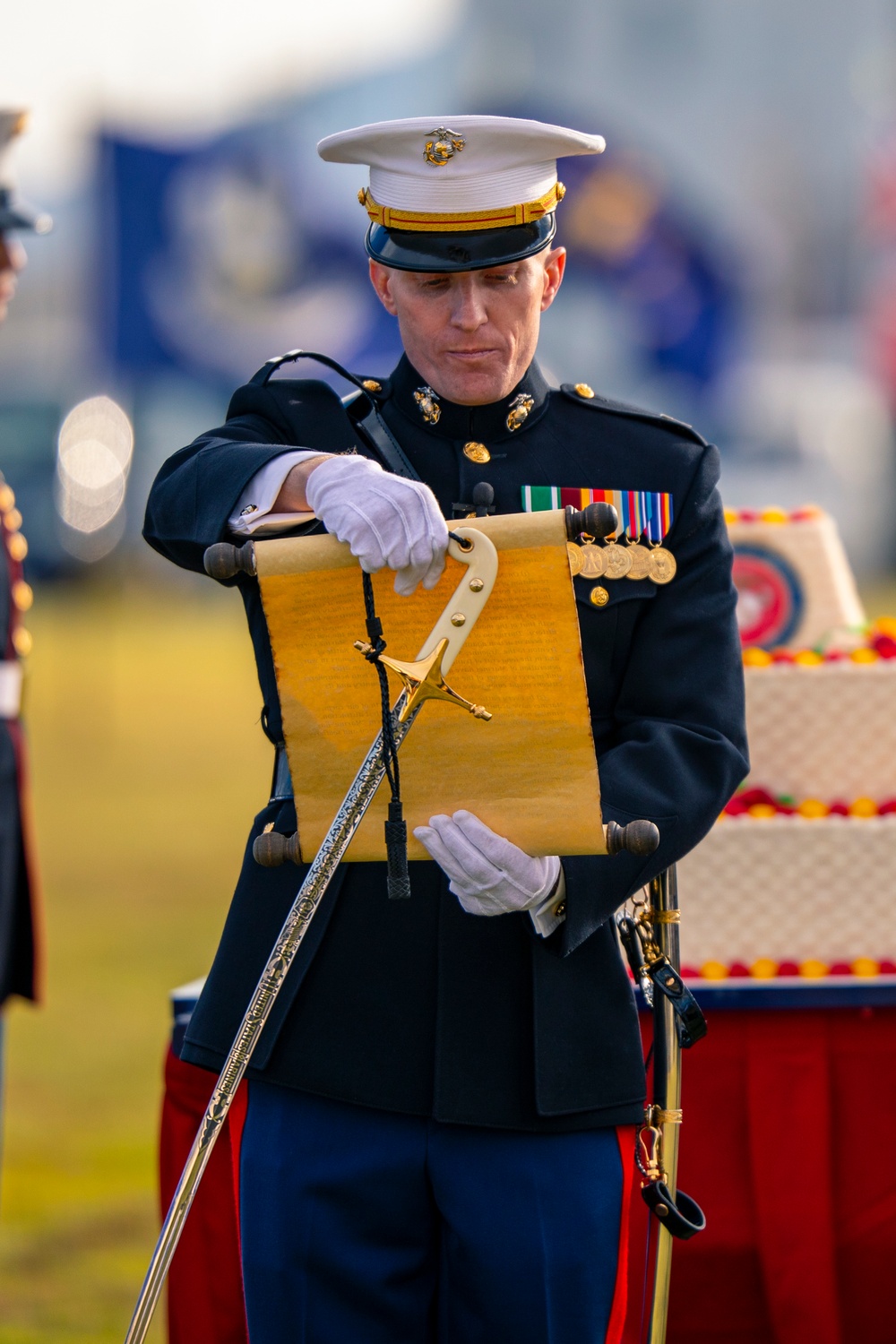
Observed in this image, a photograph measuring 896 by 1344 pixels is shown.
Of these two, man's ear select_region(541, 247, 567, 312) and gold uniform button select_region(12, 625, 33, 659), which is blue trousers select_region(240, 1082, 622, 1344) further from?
gold uniform button select_region(12, 625, 33, 659)

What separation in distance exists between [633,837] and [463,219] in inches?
31.9

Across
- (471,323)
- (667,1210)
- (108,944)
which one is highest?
(471,323)

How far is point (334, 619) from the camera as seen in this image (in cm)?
213

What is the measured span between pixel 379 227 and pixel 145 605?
2791 centimetres

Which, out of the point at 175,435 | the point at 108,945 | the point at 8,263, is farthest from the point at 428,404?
the point at 175,435

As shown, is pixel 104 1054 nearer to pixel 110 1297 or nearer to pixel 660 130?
pixel 110 1297

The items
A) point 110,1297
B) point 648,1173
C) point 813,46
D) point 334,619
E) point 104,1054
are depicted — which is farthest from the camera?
point 813,46

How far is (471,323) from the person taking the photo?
2.30 m

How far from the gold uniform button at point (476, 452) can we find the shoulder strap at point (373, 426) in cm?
7

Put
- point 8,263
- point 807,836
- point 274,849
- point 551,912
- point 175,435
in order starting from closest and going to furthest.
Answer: point 274,849, point 551,912, point 807,836, point 8,263, point 175,435

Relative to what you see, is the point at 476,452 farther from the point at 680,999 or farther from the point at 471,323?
the point at 680,999

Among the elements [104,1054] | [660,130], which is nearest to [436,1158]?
[104,1054]

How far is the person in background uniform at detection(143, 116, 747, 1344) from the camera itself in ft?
7.51

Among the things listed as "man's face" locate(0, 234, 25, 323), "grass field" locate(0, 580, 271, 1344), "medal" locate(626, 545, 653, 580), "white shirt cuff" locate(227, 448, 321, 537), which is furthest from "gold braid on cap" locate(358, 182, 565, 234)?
"grass field" locate(0, 580, 271, 1344)
